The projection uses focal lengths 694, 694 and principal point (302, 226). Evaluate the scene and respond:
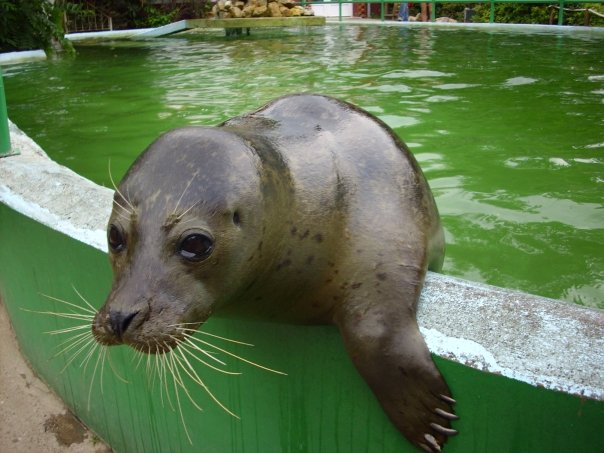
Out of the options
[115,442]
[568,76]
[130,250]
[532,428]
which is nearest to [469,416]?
[532,428]

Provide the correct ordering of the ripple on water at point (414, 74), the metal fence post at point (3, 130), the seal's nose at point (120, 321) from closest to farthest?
the seal's nose at point (120, 321) → the metal fence post at point (3, 130) → the ripple on water at point (414, 74)

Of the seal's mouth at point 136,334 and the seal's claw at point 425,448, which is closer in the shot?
the seal's mouth at point 136,334

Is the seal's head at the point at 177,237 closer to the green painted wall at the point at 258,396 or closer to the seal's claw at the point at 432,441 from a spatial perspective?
the green painted wall at the point at 258,396

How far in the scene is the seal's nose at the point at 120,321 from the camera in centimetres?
170

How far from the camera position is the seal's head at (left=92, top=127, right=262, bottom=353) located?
172 cm

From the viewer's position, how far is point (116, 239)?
1871 millimetres

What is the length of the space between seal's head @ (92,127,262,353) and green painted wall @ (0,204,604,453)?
475 millimetres

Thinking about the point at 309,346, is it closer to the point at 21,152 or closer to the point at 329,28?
the point at 21,152

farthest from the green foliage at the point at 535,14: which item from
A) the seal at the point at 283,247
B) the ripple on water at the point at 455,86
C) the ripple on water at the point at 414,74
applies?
the seal at the point at 283,247

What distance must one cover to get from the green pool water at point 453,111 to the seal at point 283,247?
1769 millimetres

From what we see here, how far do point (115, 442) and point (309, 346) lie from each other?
4.91ft

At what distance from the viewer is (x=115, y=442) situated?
3.21m

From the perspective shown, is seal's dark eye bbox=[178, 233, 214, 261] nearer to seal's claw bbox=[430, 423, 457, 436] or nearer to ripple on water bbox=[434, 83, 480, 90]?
seal's claw bbox=[430, 423, 457, 436]

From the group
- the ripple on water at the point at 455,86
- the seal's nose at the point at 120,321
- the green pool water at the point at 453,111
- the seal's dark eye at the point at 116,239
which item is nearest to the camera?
the seal's nose at the point at 120,321
